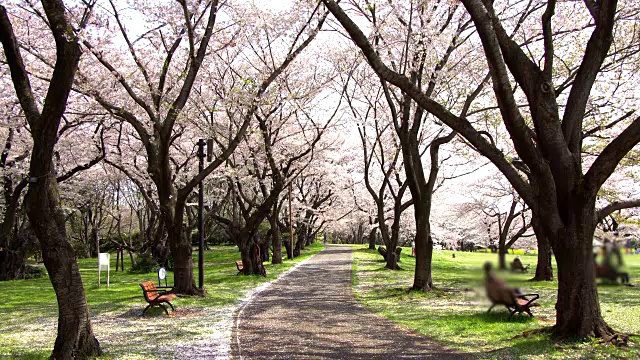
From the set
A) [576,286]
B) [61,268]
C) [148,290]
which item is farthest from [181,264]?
[576,286]

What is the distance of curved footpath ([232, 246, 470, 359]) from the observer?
7.29 m

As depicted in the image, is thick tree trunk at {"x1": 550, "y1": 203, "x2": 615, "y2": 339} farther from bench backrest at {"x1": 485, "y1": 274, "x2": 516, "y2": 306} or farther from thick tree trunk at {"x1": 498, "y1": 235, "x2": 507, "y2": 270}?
thick tree trunk at {"x1": 498, "y1": 235, "x2": 507, "y2": 270}

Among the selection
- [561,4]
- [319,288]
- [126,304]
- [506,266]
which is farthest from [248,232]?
[506,266]

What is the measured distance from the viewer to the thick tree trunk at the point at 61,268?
6.45m

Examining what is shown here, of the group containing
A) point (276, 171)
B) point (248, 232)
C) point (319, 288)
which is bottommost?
point (319, 288)

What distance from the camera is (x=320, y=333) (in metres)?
8.91

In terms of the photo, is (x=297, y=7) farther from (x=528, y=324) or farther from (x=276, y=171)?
(x=528, y=324)

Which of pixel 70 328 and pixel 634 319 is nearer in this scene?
pixel 70 328

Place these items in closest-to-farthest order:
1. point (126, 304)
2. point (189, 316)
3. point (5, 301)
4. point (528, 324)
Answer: point (528, 324) < point (189, 316) < point (126, 304) < point (5, 301)

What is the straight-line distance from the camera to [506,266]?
2775 mm

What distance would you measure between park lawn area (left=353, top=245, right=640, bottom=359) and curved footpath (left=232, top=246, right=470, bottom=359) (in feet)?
1.65

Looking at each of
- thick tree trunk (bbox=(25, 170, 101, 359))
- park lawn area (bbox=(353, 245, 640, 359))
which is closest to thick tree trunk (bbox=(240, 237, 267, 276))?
park lawn area (bbox=(353, 245, 640, 359))

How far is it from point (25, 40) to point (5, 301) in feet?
25.3

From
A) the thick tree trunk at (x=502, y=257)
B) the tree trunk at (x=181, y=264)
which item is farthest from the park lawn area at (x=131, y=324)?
the thick tree trunk at (x=502, y=257)
